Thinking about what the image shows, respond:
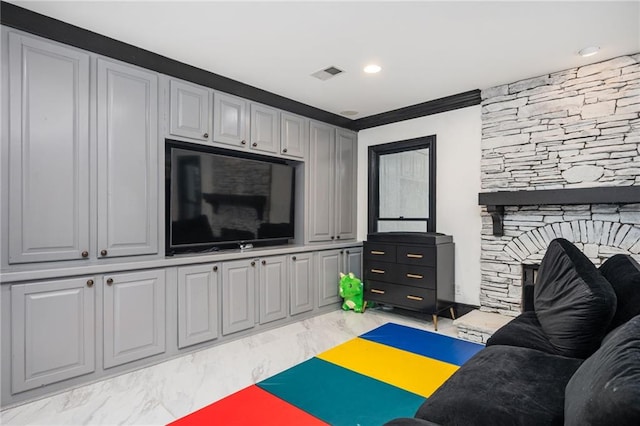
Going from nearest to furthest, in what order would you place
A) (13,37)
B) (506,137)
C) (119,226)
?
(13,37)
(119,226)
(506,137)

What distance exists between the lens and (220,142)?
11.0 ft

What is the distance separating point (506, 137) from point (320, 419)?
3104mm

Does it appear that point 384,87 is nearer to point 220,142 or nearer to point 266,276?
point 220,142

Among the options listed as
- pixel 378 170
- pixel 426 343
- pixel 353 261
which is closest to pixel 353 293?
pixel 353 261

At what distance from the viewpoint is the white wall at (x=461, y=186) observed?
379 cm

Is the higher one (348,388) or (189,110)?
(189,110)

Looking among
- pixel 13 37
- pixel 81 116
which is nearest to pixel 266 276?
pixel 81 116

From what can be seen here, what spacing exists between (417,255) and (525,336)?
1.82 meters

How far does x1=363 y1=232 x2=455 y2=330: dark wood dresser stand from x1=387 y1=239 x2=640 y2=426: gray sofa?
4.64 ft

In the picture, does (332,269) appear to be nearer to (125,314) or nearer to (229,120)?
(229,120)

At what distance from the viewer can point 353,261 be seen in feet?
15.2

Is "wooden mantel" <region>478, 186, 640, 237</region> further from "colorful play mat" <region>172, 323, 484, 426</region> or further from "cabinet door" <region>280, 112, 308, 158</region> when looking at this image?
"cabinet door" <region>280, 112, 308, 158</region>

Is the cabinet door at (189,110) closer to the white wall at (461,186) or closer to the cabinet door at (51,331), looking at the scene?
the cabinet door at (51,331)

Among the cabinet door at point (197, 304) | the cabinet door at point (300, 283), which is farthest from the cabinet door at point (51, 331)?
the cabinet door at point (300, 283)
